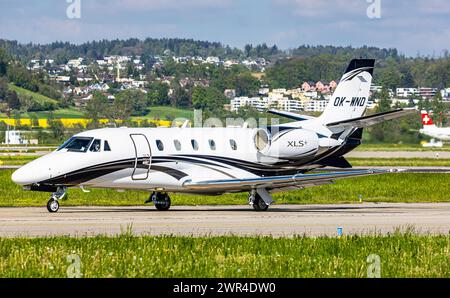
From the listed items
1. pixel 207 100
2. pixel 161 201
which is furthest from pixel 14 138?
pixel 161 201

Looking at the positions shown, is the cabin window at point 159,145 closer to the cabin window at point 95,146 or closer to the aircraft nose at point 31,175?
the cabin window at point 95,146

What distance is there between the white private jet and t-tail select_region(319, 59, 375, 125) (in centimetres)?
4

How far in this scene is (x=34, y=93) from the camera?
16675 centimetres

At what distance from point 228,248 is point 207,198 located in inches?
857

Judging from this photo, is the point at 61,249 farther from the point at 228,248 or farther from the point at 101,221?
the point at 101,221

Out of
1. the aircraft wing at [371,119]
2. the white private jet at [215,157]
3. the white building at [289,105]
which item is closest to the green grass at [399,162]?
the white building at [289,105]

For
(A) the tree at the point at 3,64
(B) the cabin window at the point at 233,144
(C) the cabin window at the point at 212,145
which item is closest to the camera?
(C) the cabin window at the point at 212,145

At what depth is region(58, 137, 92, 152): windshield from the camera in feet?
121

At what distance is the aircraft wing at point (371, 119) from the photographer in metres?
37.2

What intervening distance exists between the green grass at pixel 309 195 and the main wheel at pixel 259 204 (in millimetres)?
4209
